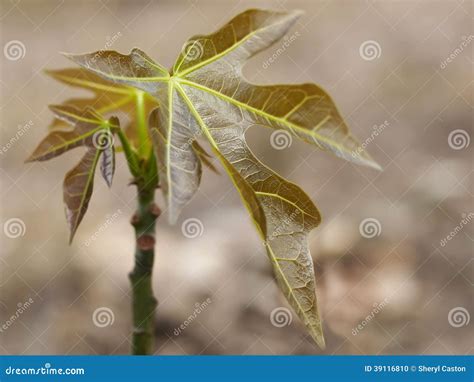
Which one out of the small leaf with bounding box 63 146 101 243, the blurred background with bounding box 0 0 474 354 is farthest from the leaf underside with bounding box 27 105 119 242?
the blurred background with bounding box 0 0 474 354

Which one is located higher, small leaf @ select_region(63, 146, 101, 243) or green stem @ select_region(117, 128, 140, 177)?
green stem @ select_region(117, 128, 140, 177)

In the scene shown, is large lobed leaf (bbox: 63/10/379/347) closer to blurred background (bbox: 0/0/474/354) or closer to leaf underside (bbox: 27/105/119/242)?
leaf underside (bbox: 27/105/119/242)

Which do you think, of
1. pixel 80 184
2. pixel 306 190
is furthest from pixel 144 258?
pixel 306 190

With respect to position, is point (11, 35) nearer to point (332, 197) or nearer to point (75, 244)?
point (75, 244)

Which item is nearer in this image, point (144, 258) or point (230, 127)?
point (230, 127)

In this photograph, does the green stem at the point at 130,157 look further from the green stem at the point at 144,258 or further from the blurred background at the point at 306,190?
the blurred background at the point at 306,190

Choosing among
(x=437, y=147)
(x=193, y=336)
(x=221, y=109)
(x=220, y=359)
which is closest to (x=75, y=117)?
(x=221, y=109)

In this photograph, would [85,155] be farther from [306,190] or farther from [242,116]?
[306,190]
